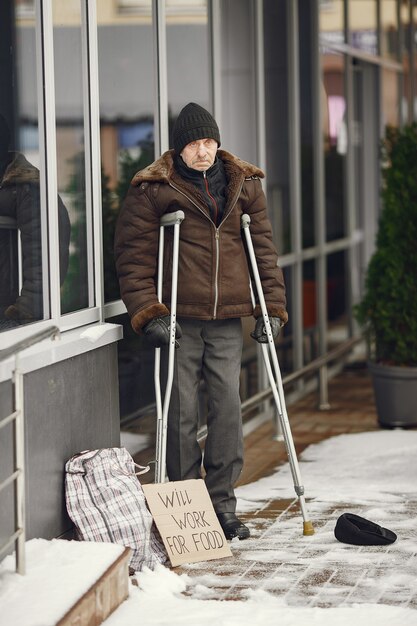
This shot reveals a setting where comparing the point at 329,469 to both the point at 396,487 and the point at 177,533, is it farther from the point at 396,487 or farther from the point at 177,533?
the point at 177,533

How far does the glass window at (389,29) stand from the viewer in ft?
39.4

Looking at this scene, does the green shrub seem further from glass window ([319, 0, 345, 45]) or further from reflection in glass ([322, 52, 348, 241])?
glass window ([319, 0, 345, 45])

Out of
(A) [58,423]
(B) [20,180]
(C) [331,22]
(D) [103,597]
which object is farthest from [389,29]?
(D) [103,597]

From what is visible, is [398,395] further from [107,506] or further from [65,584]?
[65,584]

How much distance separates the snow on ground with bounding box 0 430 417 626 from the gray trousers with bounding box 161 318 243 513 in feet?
1.02

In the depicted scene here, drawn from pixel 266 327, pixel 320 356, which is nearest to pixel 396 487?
pixel 266 327

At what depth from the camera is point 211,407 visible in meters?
5.86

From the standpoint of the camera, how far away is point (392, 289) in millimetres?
8352

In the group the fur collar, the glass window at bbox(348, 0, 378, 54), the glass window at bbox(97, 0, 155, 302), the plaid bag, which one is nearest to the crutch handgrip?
the fur collar

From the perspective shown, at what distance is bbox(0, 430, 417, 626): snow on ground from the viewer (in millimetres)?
4516

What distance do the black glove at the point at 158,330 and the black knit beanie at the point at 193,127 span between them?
0.78 metres

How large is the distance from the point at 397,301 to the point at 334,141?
2.41m

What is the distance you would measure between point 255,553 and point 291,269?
4.00 m

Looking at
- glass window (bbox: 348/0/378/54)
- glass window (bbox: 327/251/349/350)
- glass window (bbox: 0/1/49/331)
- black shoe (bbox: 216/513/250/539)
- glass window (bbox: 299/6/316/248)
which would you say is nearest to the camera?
glass window (bbox: 0/1/49/331)
